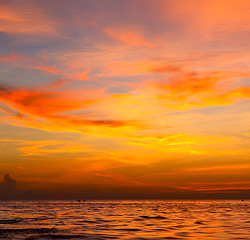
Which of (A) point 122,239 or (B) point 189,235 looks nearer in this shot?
(A) point 122,239

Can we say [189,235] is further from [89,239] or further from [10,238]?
[10,238]

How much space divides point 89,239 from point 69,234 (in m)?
6.41

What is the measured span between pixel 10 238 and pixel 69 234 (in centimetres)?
847

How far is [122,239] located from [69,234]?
30.7ft

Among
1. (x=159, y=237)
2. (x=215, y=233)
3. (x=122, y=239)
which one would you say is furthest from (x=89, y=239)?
Result: (x=215, y=233)

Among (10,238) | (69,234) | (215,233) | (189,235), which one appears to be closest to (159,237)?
(189,235)

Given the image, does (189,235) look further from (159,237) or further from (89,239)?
(89,239)

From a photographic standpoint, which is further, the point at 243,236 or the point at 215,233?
the point at 215,233

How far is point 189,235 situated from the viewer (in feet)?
145

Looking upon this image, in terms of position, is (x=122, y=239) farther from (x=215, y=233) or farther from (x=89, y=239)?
(x=215, y=233)

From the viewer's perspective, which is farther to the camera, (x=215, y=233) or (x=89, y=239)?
(x=215, y=233)

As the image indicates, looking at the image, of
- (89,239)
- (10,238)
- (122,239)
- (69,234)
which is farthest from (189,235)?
(10,238)

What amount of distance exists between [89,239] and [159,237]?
9.34 m

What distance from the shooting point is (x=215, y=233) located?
1810 inches
